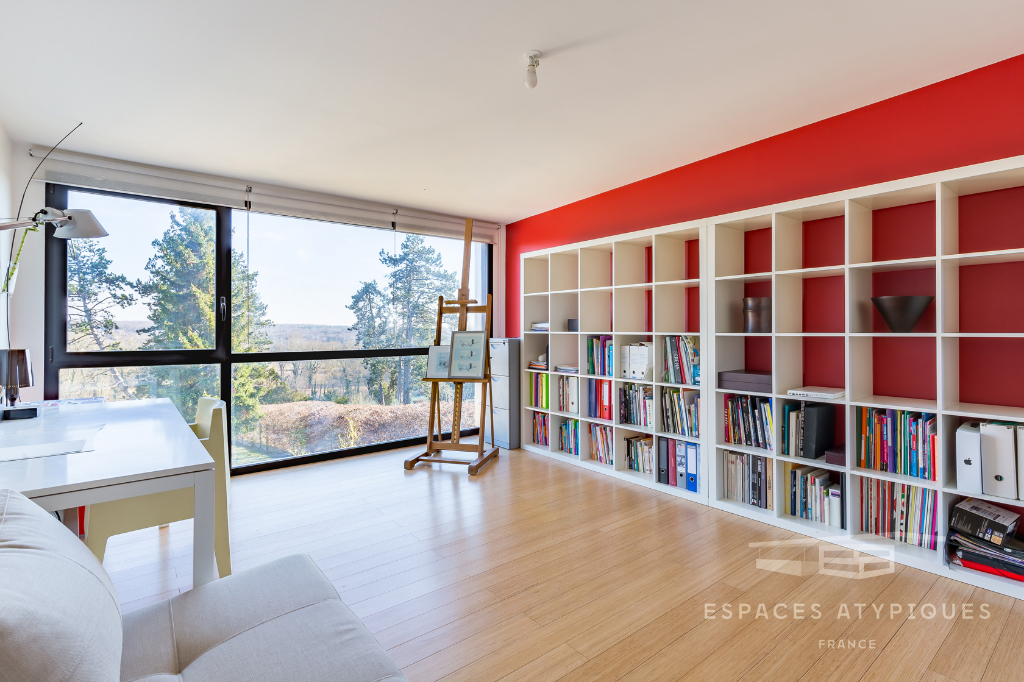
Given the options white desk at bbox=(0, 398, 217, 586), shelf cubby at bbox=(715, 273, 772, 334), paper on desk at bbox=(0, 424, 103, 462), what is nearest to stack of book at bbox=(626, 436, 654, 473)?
shelf cubby at bbox=(715, 273, 772, 334)

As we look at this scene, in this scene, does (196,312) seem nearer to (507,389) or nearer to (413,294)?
(413,294)

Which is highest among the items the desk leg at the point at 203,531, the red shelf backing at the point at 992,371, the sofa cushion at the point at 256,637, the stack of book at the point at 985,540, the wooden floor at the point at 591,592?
the red shelf backing at the point at 992,371

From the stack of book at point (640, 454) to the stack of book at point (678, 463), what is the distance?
15cm

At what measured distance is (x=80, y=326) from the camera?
11.3 feet

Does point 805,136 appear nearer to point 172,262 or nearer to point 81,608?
point 81,608

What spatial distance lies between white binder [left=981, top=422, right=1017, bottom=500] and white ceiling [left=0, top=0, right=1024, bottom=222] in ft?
5.57

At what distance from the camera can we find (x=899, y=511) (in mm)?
2527

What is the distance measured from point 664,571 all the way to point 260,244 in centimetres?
386

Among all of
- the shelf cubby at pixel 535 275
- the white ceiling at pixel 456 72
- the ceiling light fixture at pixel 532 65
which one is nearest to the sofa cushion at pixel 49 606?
the white ceiling at pixel 456 72

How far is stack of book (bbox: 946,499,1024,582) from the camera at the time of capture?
215 centimetres

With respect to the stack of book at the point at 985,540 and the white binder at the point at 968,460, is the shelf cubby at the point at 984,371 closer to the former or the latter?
the white binder at the point at 968,460

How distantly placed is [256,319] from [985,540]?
4798mm

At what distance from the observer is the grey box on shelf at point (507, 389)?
15.8 ft

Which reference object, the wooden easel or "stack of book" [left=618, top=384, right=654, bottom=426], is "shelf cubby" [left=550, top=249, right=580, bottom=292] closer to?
the wooden easel
